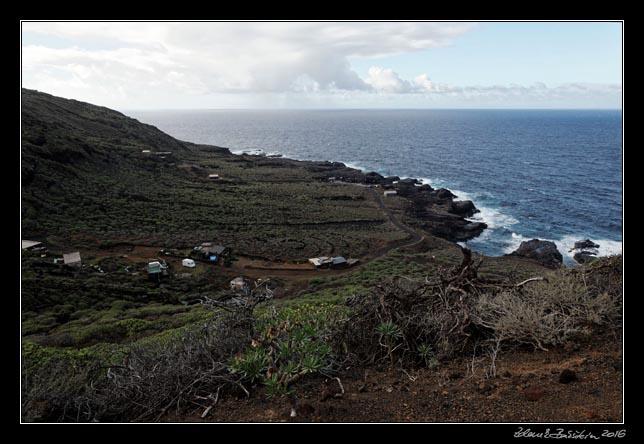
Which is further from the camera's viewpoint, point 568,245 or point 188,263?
point 568,245

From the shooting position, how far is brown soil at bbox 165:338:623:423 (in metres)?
4.25

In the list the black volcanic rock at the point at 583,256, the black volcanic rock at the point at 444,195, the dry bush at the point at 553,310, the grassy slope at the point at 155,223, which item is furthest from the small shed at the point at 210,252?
the black volcanic rock at the point at 444,195

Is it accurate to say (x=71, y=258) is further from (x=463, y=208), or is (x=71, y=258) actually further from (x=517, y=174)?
(x=517, y=174)

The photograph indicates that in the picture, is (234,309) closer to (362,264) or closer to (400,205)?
(362,264)

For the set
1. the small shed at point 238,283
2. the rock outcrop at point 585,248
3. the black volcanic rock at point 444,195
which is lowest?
the small shed at point 238,283

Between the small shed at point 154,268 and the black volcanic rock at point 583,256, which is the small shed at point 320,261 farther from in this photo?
the black volcanic rock at point 583,256

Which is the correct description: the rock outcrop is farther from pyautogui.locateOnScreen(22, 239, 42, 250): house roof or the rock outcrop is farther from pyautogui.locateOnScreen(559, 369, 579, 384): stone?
pyautogui.locateOnScreen(22, 239, 42, 250): house roof

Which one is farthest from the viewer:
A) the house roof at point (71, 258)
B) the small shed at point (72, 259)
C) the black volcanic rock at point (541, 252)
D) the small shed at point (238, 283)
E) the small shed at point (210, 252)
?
the black volcanic rock at point (541, 252)

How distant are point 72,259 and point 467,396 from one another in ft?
87.8

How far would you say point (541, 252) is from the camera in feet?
110

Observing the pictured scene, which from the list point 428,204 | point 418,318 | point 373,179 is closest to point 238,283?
point 418,318

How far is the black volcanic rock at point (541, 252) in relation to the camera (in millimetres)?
32281

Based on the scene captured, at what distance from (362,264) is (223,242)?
10.9m

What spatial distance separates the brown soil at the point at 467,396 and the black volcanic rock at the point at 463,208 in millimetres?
42898
